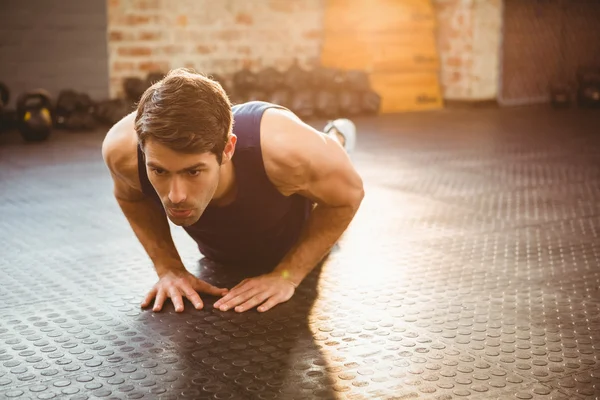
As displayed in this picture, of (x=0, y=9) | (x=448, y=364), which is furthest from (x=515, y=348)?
(x=0, y=9)

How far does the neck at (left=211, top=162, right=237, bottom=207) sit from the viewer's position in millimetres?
2061

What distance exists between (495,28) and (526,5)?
0.48 metres

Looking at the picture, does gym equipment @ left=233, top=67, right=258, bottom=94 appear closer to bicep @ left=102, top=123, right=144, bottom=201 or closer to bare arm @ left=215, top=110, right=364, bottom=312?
bare arm @ left=215, top=110, right=364, bottom=312

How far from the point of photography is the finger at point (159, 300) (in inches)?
83.6

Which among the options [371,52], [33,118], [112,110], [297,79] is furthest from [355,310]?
[371,52]

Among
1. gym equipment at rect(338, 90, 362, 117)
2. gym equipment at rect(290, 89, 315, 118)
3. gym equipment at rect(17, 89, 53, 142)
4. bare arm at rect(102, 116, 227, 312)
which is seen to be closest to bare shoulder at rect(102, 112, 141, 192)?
bare arm at rect(102, 116, 227, 312)

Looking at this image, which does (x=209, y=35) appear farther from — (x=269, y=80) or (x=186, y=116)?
(x=186, y=116)

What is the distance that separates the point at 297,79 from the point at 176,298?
4818 mm

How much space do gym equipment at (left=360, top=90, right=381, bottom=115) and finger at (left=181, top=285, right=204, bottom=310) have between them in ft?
16.6

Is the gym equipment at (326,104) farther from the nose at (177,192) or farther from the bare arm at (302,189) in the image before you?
the nose at (177,192)

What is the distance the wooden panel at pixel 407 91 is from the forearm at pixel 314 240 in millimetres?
5266

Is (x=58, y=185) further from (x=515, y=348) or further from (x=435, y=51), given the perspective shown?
(x=435, y=51)

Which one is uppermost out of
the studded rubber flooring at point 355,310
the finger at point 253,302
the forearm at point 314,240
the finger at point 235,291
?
the forearm at point 314,240

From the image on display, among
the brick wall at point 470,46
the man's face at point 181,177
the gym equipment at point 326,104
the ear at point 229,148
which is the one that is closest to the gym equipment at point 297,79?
the gym equipment at point 326,104
